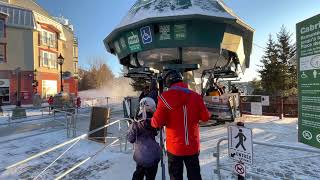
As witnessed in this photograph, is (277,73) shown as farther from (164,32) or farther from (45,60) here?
(45,60)

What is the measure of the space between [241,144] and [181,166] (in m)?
0.99

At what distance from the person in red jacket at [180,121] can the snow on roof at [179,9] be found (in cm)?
718

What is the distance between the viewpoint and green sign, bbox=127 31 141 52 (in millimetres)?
13252

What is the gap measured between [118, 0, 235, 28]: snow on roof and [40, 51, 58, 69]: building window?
33.3 m

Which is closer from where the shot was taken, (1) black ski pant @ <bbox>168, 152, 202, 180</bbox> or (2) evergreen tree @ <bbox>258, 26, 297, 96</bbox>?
(1) black ski pant @ <bbox>168, 152, 202, 180</bbox>

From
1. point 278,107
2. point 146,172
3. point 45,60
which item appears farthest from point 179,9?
point 45,60

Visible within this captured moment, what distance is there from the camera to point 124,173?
735 centimetres

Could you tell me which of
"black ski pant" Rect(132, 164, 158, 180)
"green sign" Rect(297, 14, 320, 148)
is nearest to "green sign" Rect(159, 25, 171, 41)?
"green sign" Rect(297, 14, 320, 148)

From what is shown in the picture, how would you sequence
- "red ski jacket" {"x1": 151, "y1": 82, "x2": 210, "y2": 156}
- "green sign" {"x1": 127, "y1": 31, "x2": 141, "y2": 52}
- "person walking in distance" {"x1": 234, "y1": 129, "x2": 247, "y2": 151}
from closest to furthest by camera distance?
1. "red ski jacket" {"x1": 151, "y1": 82, "x2": 210, "y2": 156}
2. "person walking in distance" {"x1": 234, "y1": 129, "x2": 247, "y2": 151}
3. "green sign" {"x1": 127, "y1": 31, "x2": 141, "y2": 52}

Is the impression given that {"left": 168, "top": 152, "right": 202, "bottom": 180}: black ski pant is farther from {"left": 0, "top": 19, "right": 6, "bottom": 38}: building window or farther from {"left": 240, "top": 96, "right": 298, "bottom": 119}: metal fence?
{"left": 0, "top": 19, "right": 6, "bottom": 38}: building window

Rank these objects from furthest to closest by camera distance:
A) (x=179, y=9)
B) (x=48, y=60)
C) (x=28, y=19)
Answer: (x=48, y=60) → (x=28, y=19) → (x=179, y=9)

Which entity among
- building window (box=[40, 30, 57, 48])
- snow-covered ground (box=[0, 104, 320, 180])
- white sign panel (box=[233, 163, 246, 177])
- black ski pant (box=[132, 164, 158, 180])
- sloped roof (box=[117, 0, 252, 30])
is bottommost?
snow-covered ground (box=[0, 104, 320, 180])

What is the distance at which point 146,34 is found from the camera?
1277cm

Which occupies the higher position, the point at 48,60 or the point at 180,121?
the point at 48,60
